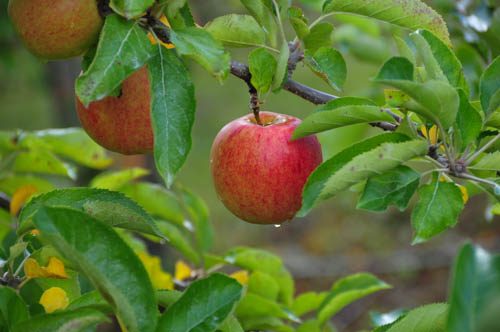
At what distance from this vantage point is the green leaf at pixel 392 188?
2.25 feet

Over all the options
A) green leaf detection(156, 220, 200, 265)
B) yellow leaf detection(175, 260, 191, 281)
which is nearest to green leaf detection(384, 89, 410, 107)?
green leaf detection(156, 220, 200, 265)

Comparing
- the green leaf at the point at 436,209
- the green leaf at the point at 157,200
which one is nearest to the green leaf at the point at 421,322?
the green leaf at the point at 436,209

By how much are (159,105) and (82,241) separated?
217 millimetres

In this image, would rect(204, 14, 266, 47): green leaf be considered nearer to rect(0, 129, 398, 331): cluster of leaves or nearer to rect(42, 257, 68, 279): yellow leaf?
rect(0, 129, 398, 331): cluster of leaves

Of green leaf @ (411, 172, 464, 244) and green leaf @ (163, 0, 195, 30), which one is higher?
green leaf @ (163, 0, 195, 30)

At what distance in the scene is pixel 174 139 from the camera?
667mm

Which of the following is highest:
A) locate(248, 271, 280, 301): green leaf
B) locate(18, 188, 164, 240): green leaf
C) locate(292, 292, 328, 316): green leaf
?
locate(18, 188, 164, 240): green leaf

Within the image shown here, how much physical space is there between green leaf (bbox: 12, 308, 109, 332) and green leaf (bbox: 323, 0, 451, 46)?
529 millimetres

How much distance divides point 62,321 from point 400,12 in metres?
0.59

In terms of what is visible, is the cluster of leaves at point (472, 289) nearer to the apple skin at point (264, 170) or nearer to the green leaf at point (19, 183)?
the apple skin at point (264, 170)

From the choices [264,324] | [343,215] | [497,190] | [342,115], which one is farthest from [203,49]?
[343,215]

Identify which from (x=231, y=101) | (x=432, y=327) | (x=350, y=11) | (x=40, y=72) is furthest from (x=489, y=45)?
(x=231, y=101)

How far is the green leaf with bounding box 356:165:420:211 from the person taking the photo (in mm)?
685

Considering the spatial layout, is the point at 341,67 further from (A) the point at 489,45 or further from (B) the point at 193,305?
(A) the point at 489,45
